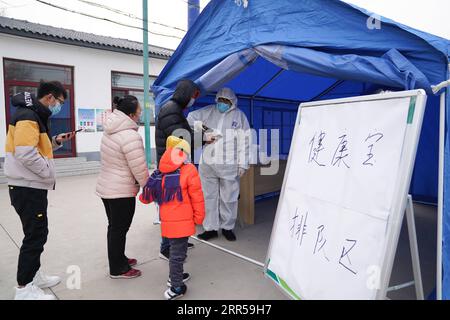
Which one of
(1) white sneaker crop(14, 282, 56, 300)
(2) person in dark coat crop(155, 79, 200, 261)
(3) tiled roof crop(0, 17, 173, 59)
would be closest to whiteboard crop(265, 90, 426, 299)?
(2) person in dark coat crop(155, 79, 200, 261)

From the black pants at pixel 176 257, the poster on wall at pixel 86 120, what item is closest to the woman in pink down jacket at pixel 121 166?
the black pants at pixel 176 257

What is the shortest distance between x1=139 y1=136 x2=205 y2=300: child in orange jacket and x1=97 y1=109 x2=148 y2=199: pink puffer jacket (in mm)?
199

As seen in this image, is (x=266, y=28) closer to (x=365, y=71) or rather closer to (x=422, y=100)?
(x=365, y=71)

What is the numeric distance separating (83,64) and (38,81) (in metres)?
1.19

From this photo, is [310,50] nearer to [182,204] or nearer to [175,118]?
[175,118]

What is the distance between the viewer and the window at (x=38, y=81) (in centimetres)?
723

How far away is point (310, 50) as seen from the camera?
87.2 inches

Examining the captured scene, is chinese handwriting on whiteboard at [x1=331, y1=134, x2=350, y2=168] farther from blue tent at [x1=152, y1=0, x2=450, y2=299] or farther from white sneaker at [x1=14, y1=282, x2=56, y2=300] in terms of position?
white sneaker at [x1=14, y1=282, x2=56, y2=300]

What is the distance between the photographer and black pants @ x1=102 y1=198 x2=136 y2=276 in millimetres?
2376

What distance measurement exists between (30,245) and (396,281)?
2.78 m

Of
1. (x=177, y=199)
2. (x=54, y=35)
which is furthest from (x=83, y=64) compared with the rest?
(x=177, y=199)

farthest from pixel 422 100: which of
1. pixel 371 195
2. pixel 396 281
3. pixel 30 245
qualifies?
pixel 30 245

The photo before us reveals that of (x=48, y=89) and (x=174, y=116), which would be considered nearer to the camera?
(x=48, y=89)

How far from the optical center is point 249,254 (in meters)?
3.03
